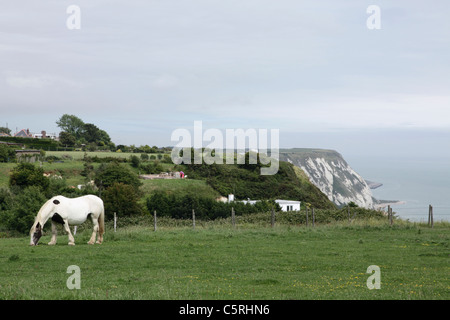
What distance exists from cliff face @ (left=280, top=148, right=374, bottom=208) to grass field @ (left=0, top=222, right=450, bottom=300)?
134m

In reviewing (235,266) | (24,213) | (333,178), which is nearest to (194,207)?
(24,213)

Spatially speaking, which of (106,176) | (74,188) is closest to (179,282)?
(74,188)

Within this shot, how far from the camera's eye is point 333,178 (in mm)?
179750

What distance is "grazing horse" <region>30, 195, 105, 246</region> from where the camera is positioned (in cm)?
2067

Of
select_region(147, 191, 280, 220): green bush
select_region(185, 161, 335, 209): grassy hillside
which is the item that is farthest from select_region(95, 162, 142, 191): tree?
select_region(185, 161, 335, 209): grassy hillside

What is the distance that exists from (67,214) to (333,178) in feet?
543

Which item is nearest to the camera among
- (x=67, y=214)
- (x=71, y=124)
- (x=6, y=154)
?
(x=67, y=214)

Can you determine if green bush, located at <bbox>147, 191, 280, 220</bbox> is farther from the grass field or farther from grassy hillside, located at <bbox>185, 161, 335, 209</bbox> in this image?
the grass field

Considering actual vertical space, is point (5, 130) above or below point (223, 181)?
above

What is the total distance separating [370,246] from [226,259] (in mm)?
7353

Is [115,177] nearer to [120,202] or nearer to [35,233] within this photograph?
[120,202]
